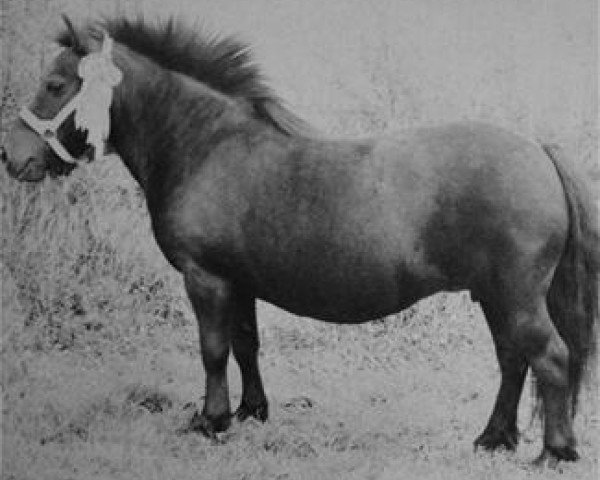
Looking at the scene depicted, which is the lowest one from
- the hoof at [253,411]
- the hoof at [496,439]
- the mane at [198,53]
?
the hoof at [496,439]

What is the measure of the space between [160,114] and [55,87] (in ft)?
0.83

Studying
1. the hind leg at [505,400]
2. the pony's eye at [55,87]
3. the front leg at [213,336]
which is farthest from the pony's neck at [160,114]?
the hind leg at [505,400]

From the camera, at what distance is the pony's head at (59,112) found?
7.03 feet

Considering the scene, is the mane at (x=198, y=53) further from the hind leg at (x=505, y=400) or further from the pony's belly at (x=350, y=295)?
the hind leg at (x=505, y=400)

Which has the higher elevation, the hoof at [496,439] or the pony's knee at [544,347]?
the pony's knee at [544,347]

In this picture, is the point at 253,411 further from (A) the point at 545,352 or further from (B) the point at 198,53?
(B) the point at 198,53

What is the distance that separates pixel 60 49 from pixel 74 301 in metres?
0.61

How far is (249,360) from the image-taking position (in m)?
2.20

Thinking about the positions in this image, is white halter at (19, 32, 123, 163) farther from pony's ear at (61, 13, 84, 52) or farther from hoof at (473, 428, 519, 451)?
hoof at (473, 428, 519, 451)

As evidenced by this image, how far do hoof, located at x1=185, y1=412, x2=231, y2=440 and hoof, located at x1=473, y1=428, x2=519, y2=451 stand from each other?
60cm

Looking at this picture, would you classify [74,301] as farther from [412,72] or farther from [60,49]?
[412,72]

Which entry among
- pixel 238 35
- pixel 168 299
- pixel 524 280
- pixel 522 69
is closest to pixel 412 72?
pixel 522 69

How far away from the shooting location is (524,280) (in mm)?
1978

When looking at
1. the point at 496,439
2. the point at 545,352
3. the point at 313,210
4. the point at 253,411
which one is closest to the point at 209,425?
the point at 253,411
